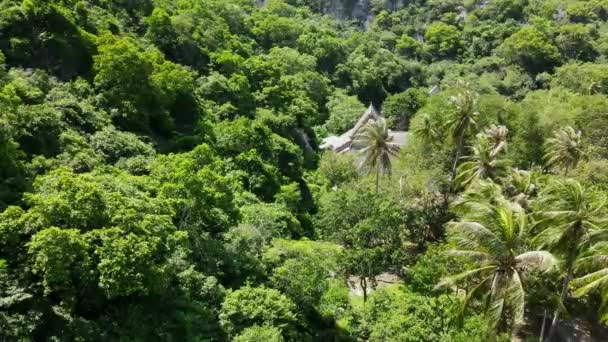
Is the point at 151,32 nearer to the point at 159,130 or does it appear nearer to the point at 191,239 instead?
the point at 159,130

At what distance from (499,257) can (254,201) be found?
2173 cm

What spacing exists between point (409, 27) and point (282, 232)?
95.3m

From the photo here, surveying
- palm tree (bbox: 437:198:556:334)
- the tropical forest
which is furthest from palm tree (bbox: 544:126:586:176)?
palm tree (bbox: 437:198:556:334)

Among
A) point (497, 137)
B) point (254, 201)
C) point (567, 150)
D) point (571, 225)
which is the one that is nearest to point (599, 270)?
point (571, 225)

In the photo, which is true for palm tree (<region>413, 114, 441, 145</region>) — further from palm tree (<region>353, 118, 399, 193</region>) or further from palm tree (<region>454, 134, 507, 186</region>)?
palm tree (<region>454, 134, 507, 186</region>)

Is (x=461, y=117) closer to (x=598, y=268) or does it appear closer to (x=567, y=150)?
(x=567, y=150)

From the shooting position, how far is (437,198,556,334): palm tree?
18.4 m

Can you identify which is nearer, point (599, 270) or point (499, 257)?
point (499, 257)

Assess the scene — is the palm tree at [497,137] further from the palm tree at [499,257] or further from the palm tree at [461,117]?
the palm tree at [499,257]

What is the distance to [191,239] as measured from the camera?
2631 cm

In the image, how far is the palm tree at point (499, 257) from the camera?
18.4m

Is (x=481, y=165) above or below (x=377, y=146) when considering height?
below

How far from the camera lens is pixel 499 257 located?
19.3 m

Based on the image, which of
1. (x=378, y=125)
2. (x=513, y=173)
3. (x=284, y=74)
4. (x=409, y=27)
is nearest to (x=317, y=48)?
(x=284, y=74)
